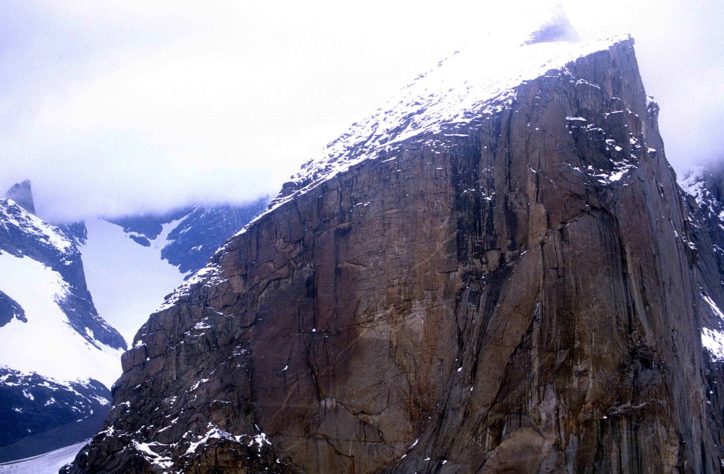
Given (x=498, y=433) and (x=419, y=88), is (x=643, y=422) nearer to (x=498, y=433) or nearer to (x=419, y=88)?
(x=498, y=433)

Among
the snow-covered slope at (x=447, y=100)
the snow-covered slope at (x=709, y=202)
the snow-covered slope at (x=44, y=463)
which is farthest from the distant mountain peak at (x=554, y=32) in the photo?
the snow-covered slope at (x=44, y=463)

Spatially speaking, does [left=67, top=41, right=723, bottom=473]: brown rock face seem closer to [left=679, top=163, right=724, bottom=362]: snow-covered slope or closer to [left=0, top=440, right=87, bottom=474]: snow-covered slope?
[left=679, top=163, right=724, bottom=362]: snow-covered slope

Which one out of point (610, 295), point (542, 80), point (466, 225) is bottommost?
point (610, 295)

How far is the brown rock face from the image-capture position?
220 ft

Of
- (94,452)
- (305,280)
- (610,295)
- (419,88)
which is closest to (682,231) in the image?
(610,295)

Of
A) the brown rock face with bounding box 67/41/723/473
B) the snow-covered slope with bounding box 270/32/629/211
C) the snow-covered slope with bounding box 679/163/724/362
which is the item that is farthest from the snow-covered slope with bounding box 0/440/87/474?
the snow-covered slope with bounding box 679/163/724/362

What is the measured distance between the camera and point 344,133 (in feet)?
282

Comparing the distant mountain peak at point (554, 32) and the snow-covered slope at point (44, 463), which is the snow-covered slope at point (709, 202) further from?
the snow-covered slope at point (44, 463)

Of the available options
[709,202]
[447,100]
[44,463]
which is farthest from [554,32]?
[44,463]

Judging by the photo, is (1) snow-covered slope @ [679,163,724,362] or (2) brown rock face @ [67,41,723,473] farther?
(1) snow-covered slope @ [679,163,724,362]

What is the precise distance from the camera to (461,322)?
235ft

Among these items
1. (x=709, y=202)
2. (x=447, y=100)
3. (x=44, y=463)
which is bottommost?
(x=44, y=463)

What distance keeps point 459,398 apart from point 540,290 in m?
9.73

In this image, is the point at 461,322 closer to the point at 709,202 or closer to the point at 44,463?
the point at 709,202
